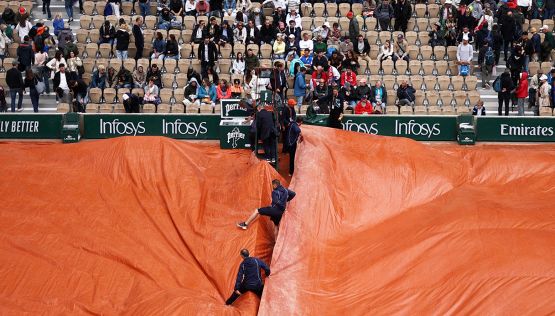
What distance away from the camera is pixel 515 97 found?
97.0 feet

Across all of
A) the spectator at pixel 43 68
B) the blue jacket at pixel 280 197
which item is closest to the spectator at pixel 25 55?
the spectator at pixel 43 68

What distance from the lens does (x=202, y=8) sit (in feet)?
105

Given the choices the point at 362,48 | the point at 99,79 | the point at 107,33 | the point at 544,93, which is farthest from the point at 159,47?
the point at 544,93

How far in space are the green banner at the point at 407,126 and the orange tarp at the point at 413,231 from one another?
23.9 inches

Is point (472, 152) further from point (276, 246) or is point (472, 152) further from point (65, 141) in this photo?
point (65, 141)

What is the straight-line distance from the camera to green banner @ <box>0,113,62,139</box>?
27562mm

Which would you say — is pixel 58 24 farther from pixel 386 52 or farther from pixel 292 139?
pixel 292 139

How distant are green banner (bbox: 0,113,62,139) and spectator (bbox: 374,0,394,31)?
28.6 feet

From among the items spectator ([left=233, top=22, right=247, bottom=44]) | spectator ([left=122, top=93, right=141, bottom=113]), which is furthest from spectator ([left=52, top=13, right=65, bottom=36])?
spectator ([left=233, top=22, right=247, bottom=44])

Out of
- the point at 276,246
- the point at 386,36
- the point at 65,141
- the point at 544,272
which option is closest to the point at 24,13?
the point at 65,141

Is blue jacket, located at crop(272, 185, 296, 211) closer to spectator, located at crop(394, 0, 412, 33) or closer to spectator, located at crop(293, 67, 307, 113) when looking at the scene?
spectator, located at crop(293, 67, 307, 113)

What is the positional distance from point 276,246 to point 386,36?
1119 centimetres

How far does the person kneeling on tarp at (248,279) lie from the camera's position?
20031 mm

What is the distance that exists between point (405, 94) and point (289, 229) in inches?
315
